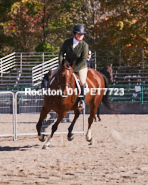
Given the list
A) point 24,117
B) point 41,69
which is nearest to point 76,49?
point 24,117

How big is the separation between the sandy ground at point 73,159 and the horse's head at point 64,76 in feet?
4.77

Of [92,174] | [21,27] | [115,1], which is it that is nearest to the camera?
[92,174]

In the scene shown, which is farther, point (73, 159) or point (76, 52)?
point (76, 52)

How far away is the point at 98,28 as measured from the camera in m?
35.2

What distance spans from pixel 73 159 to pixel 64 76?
196 cm

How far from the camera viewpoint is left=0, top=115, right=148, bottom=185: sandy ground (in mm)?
6418

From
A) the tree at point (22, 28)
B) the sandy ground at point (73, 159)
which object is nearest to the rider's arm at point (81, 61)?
the sandy ground at point (73, 159)

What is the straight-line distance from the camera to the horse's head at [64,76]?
9422 mm

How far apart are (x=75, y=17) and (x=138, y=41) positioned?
42.6 feet

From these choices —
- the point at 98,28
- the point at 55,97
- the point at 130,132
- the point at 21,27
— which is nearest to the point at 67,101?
the point at 55,97

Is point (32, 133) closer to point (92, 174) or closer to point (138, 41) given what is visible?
point (92, 174)

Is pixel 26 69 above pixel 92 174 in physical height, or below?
above

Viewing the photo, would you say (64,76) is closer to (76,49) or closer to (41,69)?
(76,49)

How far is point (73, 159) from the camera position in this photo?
8.43 meters
